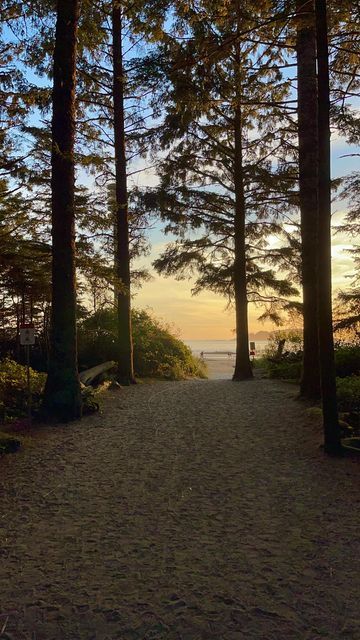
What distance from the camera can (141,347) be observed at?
18891mm

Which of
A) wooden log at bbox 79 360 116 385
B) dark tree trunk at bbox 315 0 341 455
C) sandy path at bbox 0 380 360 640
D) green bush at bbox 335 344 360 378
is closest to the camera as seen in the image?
sandy path at bbox 0 380 360 640

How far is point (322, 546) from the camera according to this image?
14.0 ft

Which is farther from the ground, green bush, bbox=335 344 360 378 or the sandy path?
green bush, bbox=335 344 360 378

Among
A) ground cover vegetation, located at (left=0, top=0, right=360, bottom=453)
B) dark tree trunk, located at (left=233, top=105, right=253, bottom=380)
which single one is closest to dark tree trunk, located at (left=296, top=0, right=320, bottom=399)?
ground cover vegetation, located at (left=0, top=0, right=360, bottom=453)

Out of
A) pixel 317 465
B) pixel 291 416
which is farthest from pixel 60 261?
pixel 317 465

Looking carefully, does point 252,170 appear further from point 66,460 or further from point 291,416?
point 66,460

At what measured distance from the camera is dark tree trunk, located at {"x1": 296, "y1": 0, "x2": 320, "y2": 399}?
35.3 ft

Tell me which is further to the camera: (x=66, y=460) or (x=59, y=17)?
(x=59, y=17)

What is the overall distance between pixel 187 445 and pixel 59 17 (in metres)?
8.52

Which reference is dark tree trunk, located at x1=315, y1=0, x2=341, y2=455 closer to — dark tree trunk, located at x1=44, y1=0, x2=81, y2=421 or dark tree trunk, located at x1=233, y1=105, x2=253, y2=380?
dark tree trunk, located at x1=44, y1=0, x2=81, y2=421

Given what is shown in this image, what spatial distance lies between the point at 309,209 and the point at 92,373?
7230 millimetres

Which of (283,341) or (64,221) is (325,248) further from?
(283,341)

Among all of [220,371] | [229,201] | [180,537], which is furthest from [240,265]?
[180,537]

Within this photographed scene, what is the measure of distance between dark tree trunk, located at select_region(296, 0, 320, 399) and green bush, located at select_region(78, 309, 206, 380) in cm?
858
